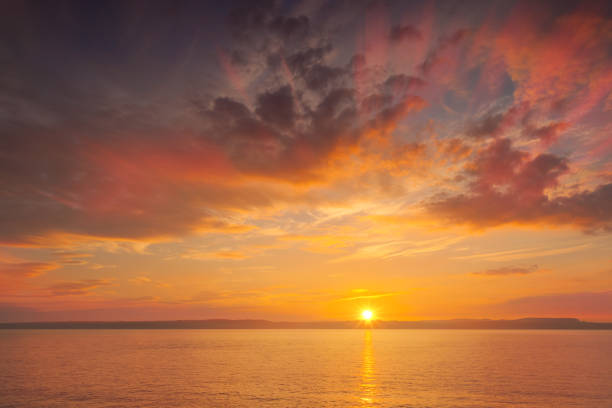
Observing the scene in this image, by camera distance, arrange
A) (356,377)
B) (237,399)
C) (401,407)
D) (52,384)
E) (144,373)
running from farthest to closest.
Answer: (144,373)
(356,377)
(52,384)
(237,399)
(401,407)

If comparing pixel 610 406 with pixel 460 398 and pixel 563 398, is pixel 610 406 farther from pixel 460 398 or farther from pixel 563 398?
pixel 460 398

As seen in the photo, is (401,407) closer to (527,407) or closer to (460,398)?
(460,398)

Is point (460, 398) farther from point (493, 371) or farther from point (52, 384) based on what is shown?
point (52, 384)

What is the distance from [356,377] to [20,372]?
65999mm

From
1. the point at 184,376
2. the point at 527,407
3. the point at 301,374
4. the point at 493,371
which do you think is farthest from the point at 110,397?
the point at 493,371

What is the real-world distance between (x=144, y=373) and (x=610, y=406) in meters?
75.7

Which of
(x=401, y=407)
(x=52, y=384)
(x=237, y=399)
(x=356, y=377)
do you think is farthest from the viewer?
(x=356, y=377)

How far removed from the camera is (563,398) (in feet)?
176

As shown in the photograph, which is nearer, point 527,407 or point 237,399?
→ point 527,407

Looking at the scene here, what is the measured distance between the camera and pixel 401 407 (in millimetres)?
46938

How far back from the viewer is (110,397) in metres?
53.3

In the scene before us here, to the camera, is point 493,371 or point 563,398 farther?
point 493,371

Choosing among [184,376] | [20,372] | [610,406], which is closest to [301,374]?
[184,376]

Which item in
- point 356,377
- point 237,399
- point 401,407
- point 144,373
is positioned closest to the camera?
point 401,407
